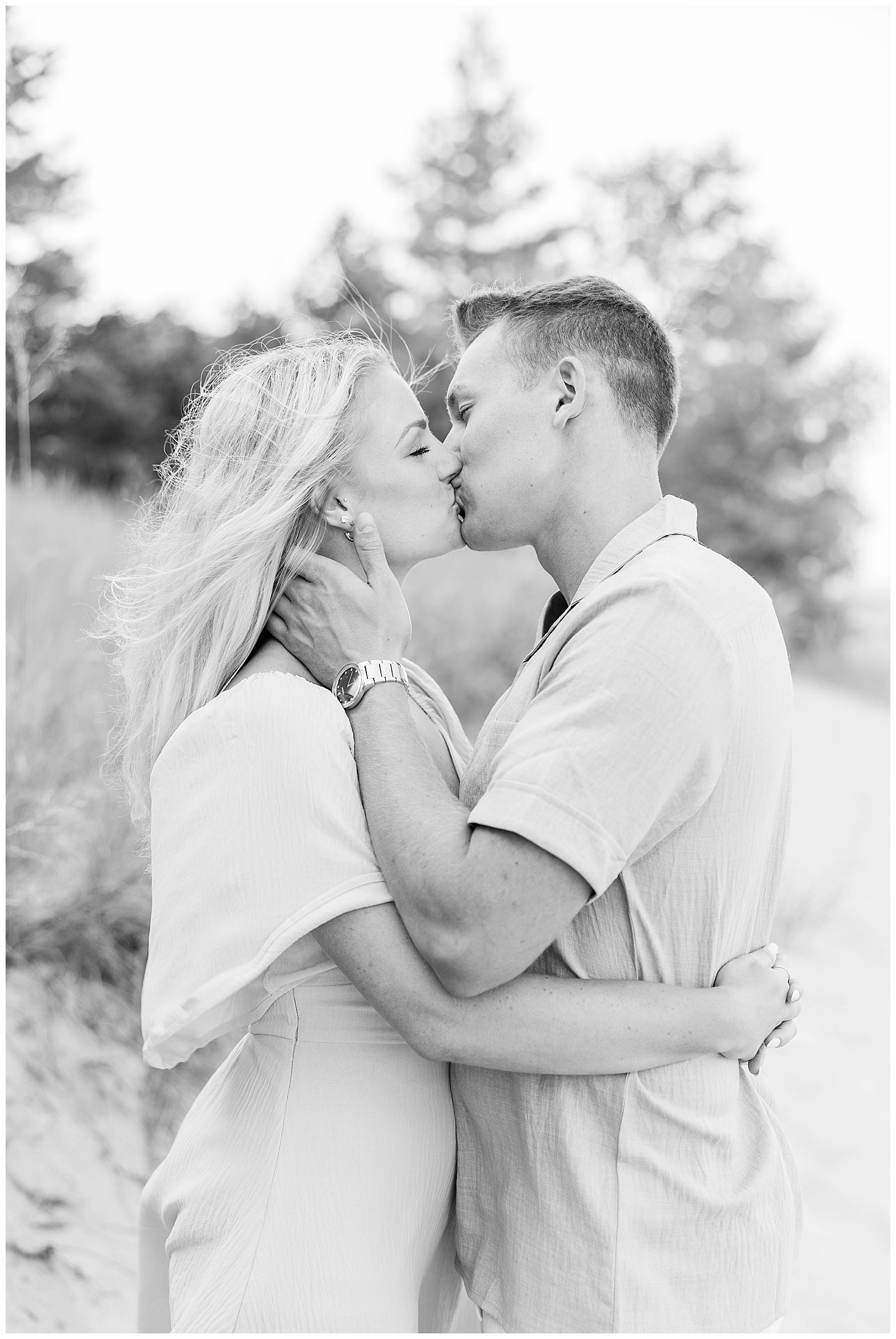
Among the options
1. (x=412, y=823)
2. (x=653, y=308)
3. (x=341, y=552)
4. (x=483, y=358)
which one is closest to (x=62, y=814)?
(x=341, y=552)

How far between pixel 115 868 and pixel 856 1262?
11.1ft

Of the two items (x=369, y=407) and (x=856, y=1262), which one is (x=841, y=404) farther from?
(x=369, y=407)

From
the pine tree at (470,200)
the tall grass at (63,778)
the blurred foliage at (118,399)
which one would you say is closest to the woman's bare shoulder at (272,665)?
the tall grass at (63,778)

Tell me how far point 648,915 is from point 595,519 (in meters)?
0.80

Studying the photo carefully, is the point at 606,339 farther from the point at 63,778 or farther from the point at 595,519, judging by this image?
the point at 63,778

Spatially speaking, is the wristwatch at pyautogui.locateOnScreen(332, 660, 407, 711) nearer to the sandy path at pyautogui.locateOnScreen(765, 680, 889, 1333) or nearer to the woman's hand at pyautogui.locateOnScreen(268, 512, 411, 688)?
the woman's hand at pyautogui.locateOnScreen(268, 512, 411, 688)

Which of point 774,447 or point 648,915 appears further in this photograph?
point 774,447

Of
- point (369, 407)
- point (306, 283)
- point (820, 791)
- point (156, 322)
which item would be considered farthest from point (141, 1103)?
point (306, 283)

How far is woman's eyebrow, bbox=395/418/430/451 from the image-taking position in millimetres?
2307

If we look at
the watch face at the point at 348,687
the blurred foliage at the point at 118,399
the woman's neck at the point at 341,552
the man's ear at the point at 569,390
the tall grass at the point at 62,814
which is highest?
the blurred foliage at the point at 118,399

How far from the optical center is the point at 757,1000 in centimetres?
185

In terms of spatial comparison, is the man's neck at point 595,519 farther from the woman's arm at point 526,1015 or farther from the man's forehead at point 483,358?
the woman's arm at point 526,1015

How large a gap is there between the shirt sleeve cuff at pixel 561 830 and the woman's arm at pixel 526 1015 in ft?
0.84

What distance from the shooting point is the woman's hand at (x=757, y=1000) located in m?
1.83
